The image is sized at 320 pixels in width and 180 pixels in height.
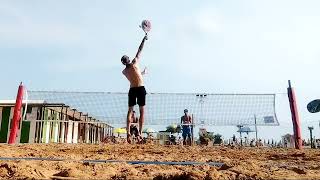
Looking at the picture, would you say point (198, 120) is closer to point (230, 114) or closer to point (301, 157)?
point (230, 114)

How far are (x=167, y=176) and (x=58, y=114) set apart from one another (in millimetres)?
20977

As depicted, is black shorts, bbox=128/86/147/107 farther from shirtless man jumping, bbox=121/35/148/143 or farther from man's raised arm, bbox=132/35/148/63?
man's raised arm, bbox=132/35/148/63

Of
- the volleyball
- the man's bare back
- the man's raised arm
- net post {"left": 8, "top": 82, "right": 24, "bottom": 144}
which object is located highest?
the volleyball

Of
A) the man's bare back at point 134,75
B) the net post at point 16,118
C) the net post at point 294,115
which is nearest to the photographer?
the man's bare back at point 134,75

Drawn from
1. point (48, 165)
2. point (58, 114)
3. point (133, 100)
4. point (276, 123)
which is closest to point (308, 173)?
point (48, 165)

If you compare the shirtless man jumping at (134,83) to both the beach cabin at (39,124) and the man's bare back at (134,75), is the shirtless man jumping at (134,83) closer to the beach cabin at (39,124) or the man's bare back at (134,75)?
the man's bare back at (134,75)

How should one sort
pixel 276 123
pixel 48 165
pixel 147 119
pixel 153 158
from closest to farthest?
pixel 48 165 < pixel 153 158 < pixel 276 123 < pixel 147 119

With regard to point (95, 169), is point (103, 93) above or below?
above

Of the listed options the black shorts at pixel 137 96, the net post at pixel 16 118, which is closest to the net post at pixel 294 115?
the black shorts at pixel 137 96

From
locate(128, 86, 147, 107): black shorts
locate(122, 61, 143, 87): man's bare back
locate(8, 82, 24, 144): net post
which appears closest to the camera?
locate(128, 86, 147, 107): black shorts

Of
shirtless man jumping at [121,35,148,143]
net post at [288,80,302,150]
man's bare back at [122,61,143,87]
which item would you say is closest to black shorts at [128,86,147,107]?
shirtless man jumping at [121,35,148,143]

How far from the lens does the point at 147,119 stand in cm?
1245

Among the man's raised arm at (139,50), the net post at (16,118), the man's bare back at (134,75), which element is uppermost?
the man's raised arm at (139,50)

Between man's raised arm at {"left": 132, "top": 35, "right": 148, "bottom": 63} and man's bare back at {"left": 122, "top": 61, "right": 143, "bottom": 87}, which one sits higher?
man's raised arm at {"left": 132, "top": 35, "right": 148, "bottom": 63}
